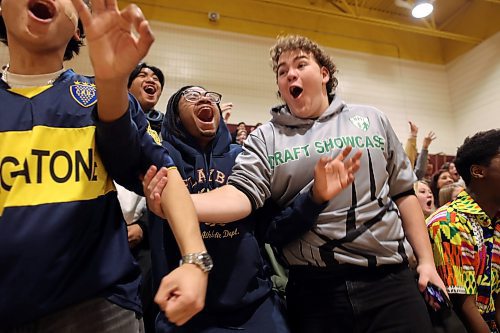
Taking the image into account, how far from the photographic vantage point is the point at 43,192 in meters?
1.03

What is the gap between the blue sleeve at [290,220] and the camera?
4.97ft

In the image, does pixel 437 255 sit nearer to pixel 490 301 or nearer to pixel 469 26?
pixel 490 301

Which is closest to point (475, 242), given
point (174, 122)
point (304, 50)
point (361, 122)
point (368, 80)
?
point (361, 122)

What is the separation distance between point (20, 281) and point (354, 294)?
1.04m

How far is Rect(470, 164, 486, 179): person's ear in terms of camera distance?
2379 mm

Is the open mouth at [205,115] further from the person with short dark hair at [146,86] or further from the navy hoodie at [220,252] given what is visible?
the person with short dark hair at [146,86]

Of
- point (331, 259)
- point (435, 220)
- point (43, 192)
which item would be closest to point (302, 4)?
point (435, 220)

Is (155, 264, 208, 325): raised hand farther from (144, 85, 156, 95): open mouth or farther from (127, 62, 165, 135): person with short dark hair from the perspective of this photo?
(144, 85, 156, 95): open mouth

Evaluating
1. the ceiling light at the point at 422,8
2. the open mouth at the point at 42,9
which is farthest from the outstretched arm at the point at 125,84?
the ceiling light at the point at 422,8

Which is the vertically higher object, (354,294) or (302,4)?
(302,4)

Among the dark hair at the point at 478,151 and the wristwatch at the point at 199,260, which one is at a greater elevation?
the dark hair at the point at 478,151

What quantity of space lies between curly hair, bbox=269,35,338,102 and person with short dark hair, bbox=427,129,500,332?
0.90 meters

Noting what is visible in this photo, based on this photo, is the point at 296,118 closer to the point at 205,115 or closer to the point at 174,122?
the point at 205,115

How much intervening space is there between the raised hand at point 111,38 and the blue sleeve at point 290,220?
0.80 metres
